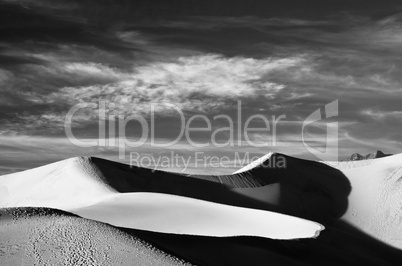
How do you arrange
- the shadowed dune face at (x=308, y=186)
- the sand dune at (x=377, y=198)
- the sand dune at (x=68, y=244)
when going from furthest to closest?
1. the shadowed dune face at (x=308, y=186)
2. the sand dune at (x=377, y=198)
3. the sand dune at (x=68, y=244)

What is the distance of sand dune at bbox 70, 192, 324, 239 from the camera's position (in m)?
17.9

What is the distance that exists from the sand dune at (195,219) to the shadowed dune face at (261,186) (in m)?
9.33

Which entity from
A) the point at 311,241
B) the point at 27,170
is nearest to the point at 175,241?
the point at 311,241

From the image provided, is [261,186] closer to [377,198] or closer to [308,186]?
[308,186]

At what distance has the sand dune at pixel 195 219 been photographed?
17.9m

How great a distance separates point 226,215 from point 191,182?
613 inches

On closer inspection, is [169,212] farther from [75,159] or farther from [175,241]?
[75,159]

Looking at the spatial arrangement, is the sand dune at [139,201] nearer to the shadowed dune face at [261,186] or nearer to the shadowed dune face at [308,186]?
the shadowed dune face at [261,186]

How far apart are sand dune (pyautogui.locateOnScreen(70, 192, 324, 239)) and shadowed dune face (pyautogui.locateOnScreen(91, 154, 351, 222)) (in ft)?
30.6

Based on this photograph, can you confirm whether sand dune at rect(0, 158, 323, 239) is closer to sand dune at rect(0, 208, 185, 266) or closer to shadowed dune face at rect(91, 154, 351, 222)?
shadowed dune face at rect(91, 154, 351, 222)

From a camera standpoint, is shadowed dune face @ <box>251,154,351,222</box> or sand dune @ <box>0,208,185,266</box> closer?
sand dune @ <box>0,208,185,266</box>

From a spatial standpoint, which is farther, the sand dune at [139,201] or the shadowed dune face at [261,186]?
the shadowed dune face at [261,186]

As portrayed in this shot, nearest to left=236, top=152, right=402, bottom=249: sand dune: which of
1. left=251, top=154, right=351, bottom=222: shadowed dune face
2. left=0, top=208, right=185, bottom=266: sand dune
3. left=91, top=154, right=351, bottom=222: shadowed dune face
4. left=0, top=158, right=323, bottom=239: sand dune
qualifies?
left=251, top=154, right=351, bottom=222: shadowed dune face

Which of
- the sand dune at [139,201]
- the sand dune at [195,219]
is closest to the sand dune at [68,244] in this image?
the sand dune at [195,219]
